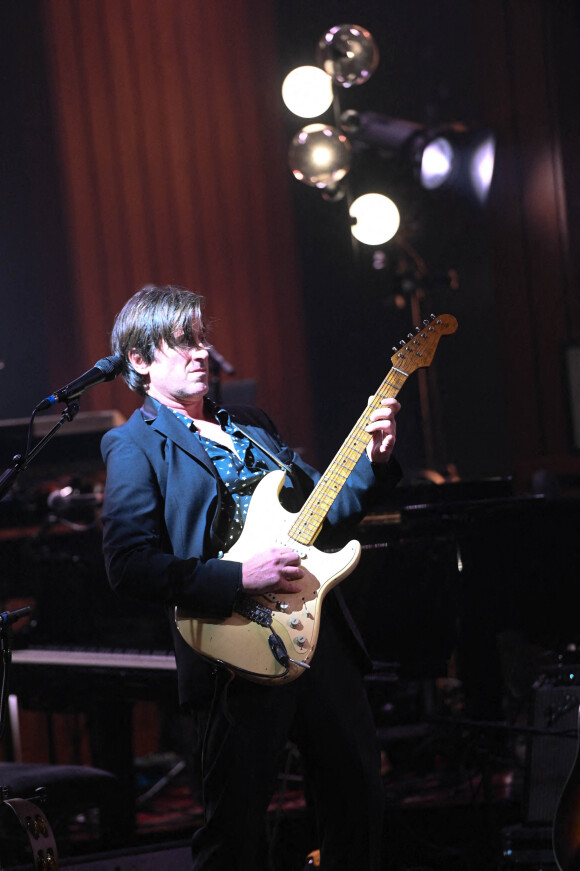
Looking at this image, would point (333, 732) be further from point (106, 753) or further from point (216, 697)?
point (106, 753)

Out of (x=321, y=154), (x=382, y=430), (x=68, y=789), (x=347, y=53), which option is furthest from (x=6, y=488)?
(x=347, y=53)

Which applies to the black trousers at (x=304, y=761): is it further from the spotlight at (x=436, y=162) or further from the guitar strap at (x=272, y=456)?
the spotlight at (x=436, y=162)

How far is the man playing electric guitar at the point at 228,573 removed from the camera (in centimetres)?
215

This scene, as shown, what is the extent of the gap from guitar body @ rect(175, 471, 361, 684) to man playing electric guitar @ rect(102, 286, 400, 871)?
0.07 feet

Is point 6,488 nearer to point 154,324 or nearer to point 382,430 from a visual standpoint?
point 154,324

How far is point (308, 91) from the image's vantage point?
19.0ft

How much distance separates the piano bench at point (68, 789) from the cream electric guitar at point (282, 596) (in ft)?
2.32

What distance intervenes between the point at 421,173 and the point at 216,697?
4.32 meters

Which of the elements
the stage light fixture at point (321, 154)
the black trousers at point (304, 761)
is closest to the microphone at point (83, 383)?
the black trousers at point (304, 761)

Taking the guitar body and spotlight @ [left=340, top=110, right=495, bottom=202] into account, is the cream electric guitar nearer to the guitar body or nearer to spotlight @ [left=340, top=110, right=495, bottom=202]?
the guitar body

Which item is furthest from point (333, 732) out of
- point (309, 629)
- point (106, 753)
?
point (106, 753)

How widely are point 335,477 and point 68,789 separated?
1.26 m

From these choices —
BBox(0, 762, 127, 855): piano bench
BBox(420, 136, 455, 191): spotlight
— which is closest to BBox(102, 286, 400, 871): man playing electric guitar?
BBox(0, 762, 127, 855): piano bench

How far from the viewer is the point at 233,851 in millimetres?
2137
